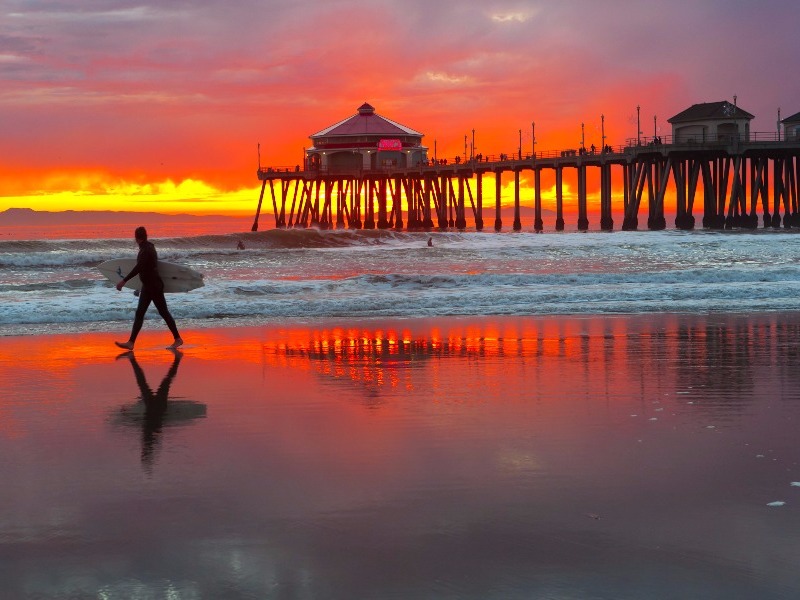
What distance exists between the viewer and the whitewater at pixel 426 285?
1603 centimetres

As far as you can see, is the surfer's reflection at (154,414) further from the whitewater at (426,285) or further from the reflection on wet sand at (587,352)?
the whitewater at (426,285)

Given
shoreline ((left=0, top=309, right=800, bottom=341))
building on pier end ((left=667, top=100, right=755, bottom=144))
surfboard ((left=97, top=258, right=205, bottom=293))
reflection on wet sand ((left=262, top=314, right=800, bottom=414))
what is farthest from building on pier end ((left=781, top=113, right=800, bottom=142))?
surfboard ((left=97, top=258, right=205, bottom=293))

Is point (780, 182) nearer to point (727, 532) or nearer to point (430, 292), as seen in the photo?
point (430, 292)

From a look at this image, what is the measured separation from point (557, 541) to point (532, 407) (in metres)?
3.19

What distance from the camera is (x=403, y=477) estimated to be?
5719 mm

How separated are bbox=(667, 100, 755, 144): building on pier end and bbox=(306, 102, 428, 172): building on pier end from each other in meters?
24.7

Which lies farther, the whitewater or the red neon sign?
the red neon sign

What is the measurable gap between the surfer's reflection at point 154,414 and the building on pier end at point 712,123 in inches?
2088

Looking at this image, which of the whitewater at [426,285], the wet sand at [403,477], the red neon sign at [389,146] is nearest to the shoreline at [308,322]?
the whitewater at [426,285]

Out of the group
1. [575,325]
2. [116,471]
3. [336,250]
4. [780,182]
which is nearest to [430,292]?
[575,325]

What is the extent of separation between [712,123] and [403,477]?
56768 mm

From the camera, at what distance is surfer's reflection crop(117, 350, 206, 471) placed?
6.73m

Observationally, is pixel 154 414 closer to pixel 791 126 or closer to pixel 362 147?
pixel 791 126

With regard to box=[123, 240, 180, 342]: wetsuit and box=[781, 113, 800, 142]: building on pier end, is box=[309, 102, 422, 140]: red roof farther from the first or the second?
box=[123, 240, 180, 342]: wetsuit
